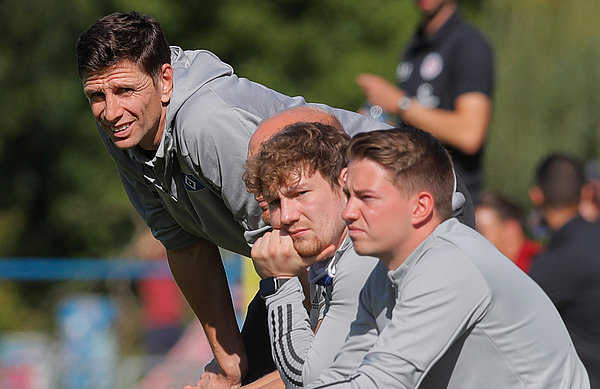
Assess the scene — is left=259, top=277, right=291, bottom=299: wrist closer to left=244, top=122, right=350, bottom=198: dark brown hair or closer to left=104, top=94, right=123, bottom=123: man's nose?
left=244, top=122, right=350, bottom=198: dark brown hair

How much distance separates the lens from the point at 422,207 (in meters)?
2.70

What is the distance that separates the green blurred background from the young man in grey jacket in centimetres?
1146

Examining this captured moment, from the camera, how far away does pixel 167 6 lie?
15898mm

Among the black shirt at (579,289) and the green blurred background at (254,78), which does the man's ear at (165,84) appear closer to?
the black shirt at (579,289)

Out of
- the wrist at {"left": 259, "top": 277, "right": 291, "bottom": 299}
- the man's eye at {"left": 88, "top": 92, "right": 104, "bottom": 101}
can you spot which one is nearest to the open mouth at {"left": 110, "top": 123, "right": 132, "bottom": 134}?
the man's eye at {"left": 88, "top": 92, "right": 104, "bottom": 101}

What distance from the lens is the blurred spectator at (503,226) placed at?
706 cm

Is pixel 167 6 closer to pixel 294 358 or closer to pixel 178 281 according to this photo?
pixel 178 281

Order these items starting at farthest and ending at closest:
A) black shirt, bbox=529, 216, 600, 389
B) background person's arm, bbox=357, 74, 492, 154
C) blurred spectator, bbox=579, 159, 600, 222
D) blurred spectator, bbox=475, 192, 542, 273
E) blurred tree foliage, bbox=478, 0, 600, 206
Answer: blurred tree foliage, bbox=478, 0, 600, 206
blurred spectator, bbox=579, 159, 600, 222
blurred spectator, bbox=475, 192, 542, 273
background person's arm, bbox=357, 74, 492, 154
black shirt, bbox=529, 216, 600, 389

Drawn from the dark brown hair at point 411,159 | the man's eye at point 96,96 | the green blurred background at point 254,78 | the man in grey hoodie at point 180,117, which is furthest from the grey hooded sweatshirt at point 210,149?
the green blurred background at point 254,78

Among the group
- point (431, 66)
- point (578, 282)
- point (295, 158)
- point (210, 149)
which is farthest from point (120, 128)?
point (578, 282)

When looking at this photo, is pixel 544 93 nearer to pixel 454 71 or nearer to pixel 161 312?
pixel 161 312

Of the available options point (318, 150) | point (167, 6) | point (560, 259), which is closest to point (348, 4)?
point (167, 6)

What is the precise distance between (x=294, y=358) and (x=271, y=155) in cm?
60

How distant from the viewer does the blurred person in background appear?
5477mm
